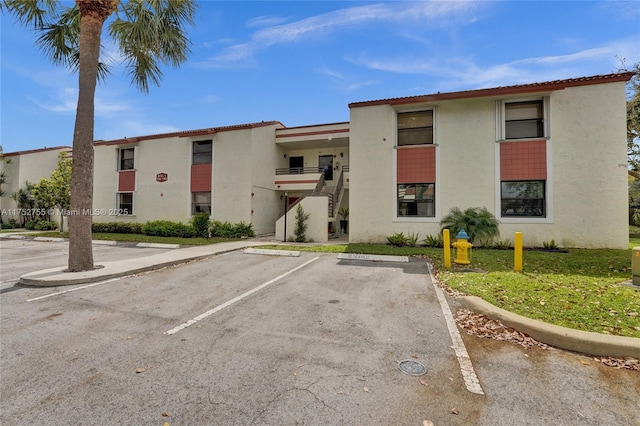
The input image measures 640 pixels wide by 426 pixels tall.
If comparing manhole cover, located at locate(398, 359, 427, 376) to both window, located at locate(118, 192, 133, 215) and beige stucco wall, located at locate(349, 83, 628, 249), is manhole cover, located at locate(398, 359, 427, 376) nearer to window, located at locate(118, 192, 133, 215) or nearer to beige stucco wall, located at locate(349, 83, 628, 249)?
beige stucco wall, located at locate(349, 83, 628, 249)

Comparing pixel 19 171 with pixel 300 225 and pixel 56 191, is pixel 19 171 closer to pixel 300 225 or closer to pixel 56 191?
pixel 56 191

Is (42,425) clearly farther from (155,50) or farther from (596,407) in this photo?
(155,50)

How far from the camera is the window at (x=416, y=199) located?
1300cm

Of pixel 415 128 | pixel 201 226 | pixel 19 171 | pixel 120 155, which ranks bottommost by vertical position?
pixel 201 226

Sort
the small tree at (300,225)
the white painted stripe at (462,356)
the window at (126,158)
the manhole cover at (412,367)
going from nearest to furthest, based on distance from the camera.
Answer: the white painted stripe at (462,356)
the manhole cover at (412,367)
the small tree at (300,225)
the window at (126,158)

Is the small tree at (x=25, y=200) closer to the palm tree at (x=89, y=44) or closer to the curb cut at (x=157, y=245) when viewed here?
the curb cut at (x=157, y=245)

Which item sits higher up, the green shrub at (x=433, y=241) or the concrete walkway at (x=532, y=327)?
the green shrub at (x=433, y=241)

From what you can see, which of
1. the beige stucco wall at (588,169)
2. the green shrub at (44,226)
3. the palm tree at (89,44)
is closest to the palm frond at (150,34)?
the palm tree at (89,44)

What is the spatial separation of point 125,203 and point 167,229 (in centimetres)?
625

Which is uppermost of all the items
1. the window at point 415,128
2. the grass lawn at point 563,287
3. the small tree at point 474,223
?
the window at point 415,128

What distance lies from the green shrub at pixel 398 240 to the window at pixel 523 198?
13.4 feet

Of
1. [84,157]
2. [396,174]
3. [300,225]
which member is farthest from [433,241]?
[84,157]

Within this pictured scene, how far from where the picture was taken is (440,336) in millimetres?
4203

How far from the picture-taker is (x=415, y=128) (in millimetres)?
13352
